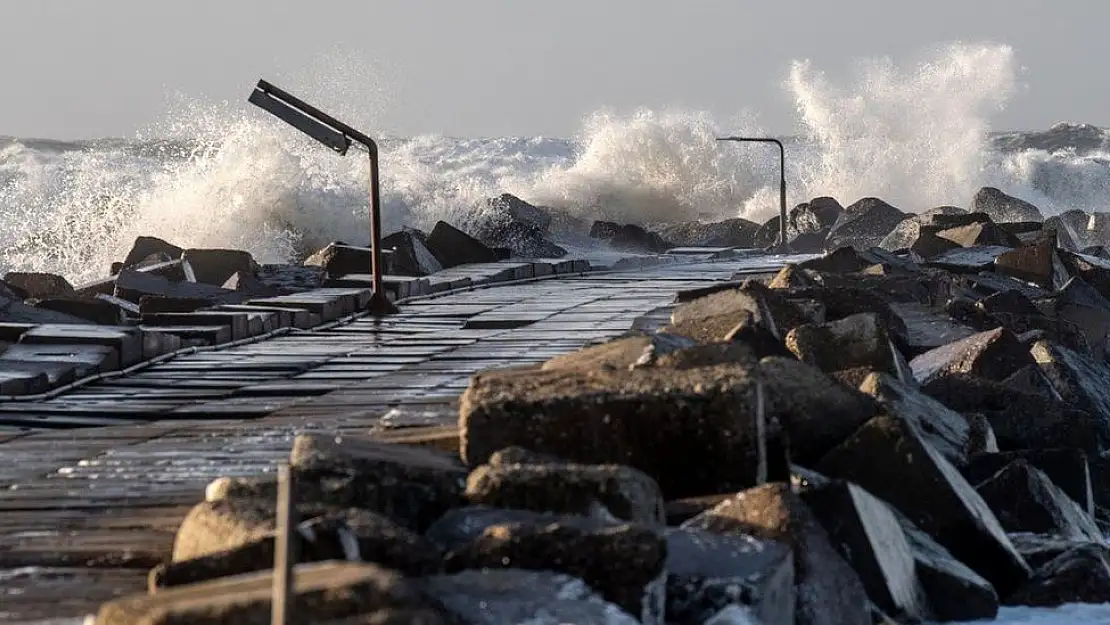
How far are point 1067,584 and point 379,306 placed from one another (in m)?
6.24

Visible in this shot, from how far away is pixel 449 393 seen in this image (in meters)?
6.44

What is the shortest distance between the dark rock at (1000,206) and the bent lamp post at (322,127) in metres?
17.4

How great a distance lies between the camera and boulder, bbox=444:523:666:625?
3.10 meters

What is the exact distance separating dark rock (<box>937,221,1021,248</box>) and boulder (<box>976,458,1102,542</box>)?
10593 millimetres

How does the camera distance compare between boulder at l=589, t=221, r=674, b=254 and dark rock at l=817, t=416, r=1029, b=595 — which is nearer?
dark rock at l=817, t=416, r=1029, b=595

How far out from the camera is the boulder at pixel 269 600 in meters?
2.30

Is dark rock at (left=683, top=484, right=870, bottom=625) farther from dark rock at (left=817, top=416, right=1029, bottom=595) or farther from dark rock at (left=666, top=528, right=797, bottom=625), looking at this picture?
dark rock at (left=817, top=416, right=1029, bottom=595)

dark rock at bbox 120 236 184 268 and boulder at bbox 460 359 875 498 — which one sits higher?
dark rock at bbox 120 236 184 268

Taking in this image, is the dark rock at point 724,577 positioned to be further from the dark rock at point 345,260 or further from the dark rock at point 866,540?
the dark rock at point 345,260

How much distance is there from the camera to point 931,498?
16.5ft

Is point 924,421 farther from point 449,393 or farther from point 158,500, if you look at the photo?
point 158,500

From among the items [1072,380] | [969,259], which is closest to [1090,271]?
[969,259]

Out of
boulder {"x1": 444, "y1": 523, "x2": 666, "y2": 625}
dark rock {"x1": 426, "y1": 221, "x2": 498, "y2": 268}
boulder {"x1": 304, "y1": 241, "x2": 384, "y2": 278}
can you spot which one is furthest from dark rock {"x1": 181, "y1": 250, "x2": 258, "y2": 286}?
boulder {"x1": 444, "y1": 523, "x2": 666, "y2": 625}

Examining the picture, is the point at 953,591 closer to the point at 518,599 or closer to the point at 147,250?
the point at 518,599
